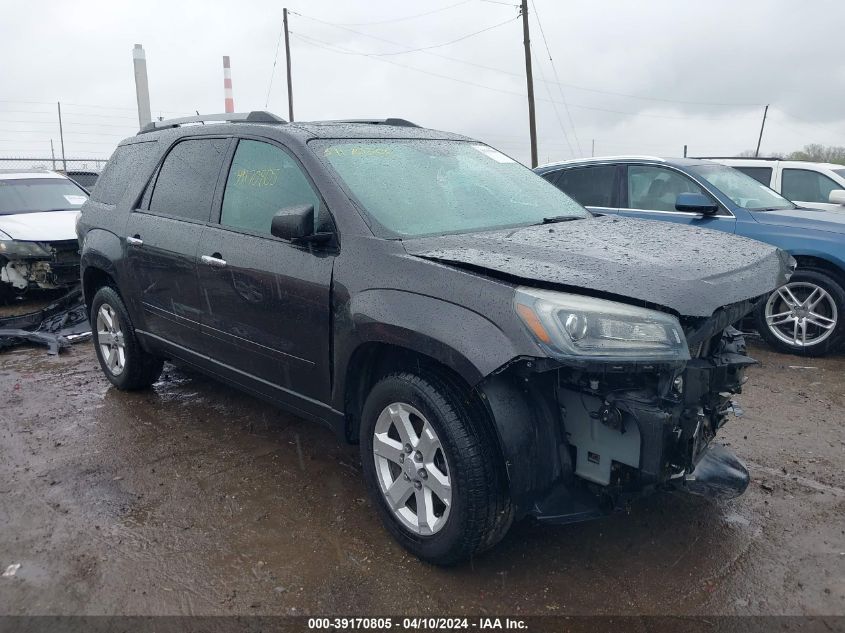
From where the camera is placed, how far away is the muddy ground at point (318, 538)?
2.66m

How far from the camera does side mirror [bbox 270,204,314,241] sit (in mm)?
3016

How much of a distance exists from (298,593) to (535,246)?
66.6 inches

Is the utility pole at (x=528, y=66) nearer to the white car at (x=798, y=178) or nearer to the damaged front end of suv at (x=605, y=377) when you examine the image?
the white car at (x=798, y=178)

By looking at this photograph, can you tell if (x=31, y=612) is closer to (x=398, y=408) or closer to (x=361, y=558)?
(x=361, y=558)

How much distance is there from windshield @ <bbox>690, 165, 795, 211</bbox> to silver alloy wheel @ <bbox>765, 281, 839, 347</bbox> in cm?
87

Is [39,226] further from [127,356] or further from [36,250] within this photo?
[127,356]

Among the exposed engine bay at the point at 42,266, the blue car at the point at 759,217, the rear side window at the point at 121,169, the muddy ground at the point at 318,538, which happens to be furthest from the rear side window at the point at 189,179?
the exposed engine bay at the point at 42,266

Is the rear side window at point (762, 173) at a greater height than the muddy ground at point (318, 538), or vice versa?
the rear side window at point (762, 173)

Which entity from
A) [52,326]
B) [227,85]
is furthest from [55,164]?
[52,326]

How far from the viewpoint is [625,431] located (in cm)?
244

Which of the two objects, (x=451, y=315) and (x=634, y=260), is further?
(x=634, y=260)

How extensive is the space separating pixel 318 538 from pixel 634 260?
5.96ft

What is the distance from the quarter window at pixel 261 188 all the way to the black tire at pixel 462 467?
1035mm

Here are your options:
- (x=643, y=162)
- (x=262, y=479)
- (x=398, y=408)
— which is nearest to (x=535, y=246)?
(x=398, y=408)
